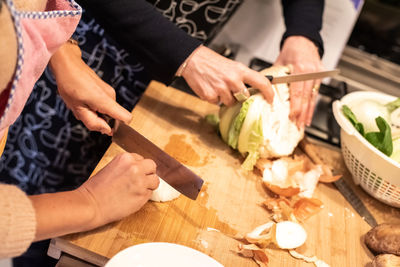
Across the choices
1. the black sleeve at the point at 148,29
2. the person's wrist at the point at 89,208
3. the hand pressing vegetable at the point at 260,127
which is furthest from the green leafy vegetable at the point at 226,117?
the person's wrist at the point at 89,208

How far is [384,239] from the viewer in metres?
1.10

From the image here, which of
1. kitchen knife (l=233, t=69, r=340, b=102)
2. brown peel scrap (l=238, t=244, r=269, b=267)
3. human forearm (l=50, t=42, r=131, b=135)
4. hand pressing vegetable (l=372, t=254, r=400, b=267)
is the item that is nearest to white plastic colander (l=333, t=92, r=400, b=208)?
kitchen knife (l=233, t=69, r=340, b=102)

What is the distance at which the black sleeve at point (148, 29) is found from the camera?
1.23 m

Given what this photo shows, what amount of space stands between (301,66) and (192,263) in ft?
2.84

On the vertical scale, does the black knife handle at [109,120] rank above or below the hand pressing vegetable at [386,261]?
above

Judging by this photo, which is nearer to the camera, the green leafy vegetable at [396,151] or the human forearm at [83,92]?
the human forearm at [83,92]

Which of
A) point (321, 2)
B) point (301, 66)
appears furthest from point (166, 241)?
point (321, 2)

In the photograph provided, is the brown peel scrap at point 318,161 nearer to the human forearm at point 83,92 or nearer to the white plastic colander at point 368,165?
the white plastic colander at point 368,165

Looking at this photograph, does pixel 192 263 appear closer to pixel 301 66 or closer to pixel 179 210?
pixel 179 210

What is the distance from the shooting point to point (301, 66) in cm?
148

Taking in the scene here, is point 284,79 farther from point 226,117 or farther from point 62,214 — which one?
point 62,214

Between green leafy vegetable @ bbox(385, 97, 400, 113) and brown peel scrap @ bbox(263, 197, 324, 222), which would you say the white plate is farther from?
green leafy vegetable @ bbox(385, 97, 400, 113)

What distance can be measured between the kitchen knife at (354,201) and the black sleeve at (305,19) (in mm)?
537

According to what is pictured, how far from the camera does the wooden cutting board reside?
1.00m
